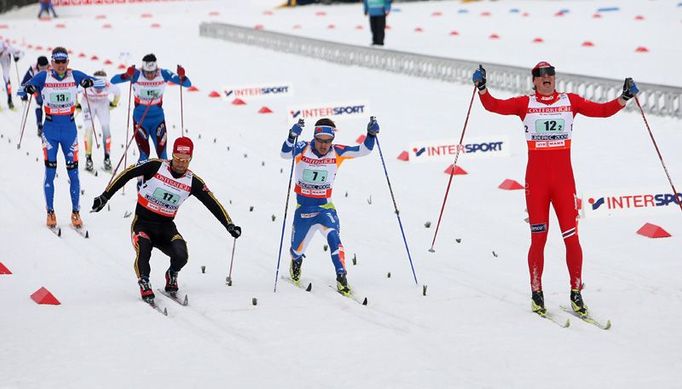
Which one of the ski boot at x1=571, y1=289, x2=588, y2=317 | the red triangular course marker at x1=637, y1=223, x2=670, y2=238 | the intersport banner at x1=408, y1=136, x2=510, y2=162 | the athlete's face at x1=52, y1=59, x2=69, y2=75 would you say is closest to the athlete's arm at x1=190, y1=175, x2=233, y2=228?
the ski boot at x1=571, y1=289, x2=588, y2=317

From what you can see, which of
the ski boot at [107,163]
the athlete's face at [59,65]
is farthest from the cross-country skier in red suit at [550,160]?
the ski boot at [107,163]

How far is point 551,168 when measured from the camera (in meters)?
10.1

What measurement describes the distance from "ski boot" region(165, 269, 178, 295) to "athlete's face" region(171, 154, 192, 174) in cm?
98

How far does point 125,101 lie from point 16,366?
1742 centimetres

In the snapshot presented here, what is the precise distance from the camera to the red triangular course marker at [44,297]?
10539 millimetres

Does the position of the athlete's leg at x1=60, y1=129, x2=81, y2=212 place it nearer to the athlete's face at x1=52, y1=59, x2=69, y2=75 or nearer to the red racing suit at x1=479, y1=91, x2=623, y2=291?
the athlete's face at x1=52, y1=59, x2=69, y2=75

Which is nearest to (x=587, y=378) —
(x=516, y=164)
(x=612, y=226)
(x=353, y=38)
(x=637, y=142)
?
(x=612, y=226)

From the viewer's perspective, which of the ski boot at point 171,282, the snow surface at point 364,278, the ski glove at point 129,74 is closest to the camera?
the snow surface at point 364,278

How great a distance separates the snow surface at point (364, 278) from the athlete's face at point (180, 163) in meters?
1.22

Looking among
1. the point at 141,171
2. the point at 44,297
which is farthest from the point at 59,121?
the point at 44,297

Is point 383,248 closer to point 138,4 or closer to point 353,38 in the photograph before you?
point 353,38

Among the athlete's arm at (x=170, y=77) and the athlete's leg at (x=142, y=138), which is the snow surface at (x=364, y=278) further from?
the athlete's arm at (x=170, y=77)

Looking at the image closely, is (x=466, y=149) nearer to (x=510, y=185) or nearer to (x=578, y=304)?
(x=510, y=185)

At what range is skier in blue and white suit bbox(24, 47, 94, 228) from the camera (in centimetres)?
1398
